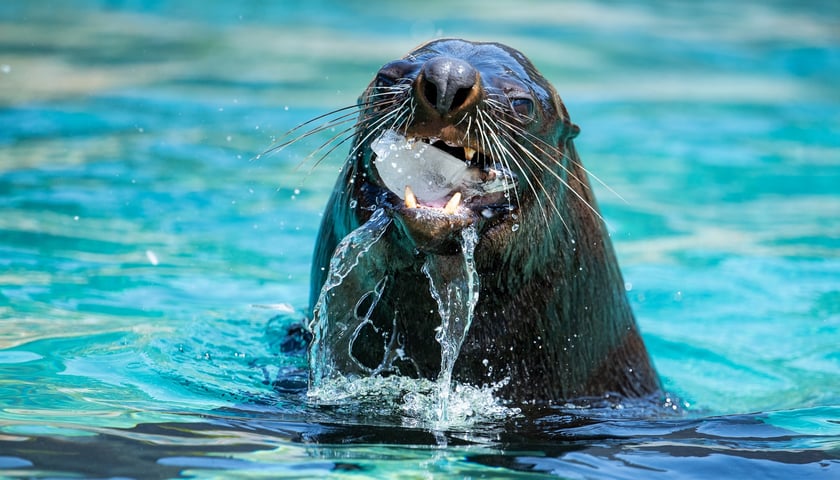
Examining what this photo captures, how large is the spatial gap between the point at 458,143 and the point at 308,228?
4168 mm

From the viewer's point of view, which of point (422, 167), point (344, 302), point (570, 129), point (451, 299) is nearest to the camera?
point (422, 167)

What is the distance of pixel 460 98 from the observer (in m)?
2.99

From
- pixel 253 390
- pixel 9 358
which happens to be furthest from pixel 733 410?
pixel 9 358

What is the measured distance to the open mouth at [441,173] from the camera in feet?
10.4

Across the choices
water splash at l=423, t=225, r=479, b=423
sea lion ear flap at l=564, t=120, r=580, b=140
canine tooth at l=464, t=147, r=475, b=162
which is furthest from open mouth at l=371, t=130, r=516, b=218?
sea lion ear flap at l=564, t=120, r=580, b=140

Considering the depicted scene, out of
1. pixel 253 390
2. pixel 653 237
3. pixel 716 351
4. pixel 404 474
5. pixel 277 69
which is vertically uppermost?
pixel 277 69

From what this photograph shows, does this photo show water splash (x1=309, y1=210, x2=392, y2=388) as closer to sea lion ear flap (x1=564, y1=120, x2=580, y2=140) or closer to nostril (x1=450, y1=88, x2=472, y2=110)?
nostril (x1=450, y1=88, x2=472, y2=110)

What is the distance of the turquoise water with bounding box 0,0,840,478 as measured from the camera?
3154 millimetres

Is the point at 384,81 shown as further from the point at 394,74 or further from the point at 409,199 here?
the point at 409,199

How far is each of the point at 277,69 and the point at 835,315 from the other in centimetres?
630

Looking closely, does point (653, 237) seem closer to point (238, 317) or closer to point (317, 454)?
point (238, 317)

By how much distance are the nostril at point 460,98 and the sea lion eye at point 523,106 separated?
1.13 feet

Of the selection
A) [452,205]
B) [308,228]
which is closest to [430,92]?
[452,205]

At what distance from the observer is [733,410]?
4.89 m
